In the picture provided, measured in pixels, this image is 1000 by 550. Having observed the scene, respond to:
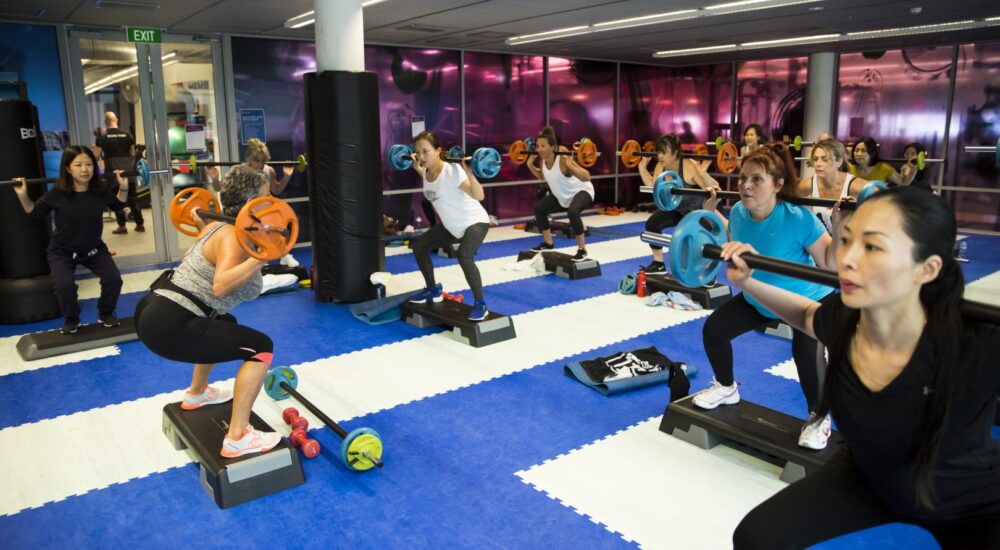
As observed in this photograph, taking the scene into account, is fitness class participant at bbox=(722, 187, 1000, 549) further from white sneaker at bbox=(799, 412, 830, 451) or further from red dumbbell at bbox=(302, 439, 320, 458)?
red dumbbell at bbox=(302, 439, 320, 458)

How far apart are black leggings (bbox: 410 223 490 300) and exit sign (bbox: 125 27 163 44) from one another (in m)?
3.41

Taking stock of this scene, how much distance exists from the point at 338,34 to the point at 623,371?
2.85 metres

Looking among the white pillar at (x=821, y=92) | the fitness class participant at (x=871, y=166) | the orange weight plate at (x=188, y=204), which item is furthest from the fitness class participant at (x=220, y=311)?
the white pillar at (x=821, y=92)

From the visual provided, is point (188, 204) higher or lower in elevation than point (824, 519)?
higher

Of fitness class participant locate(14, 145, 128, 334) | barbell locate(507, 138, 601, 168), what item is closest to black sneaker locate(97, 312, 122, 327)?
fitness class participant locate(14, 145, 128, 334)

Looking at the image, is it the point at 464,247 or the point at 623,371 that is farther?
the point at 464,247

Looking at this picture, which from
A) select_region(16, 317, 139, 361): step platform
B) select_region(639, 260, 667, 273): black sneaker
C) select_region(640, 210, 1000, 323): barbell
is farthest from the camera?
select_region(639, 260, 667, 273): black sneaker

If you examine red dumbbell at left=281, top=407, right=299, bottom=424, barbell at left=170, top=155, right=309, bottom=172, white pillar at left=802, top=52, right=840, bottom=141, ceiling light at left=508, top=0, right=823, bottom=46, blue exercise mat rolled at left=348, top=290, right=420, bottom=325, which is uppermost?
ceiling light at left=508, top=0, right=823, bottom=46

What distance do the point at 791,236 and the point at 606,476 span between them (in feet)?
3.57

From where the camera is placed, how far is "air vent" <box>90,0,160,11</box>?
4.88m

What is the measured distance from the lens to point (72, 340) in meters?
3.99

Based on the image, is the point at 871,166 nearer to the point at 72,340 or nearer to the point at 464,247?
the point at 464,247

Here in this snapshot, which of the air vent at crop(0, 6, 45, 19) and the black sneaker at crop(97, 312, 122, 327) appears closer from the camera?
the black sneaker at crop(97, 312, 122, 327)

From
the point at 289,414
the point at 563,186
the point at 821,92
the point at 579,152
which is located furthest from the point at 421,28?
the point at 821,92
